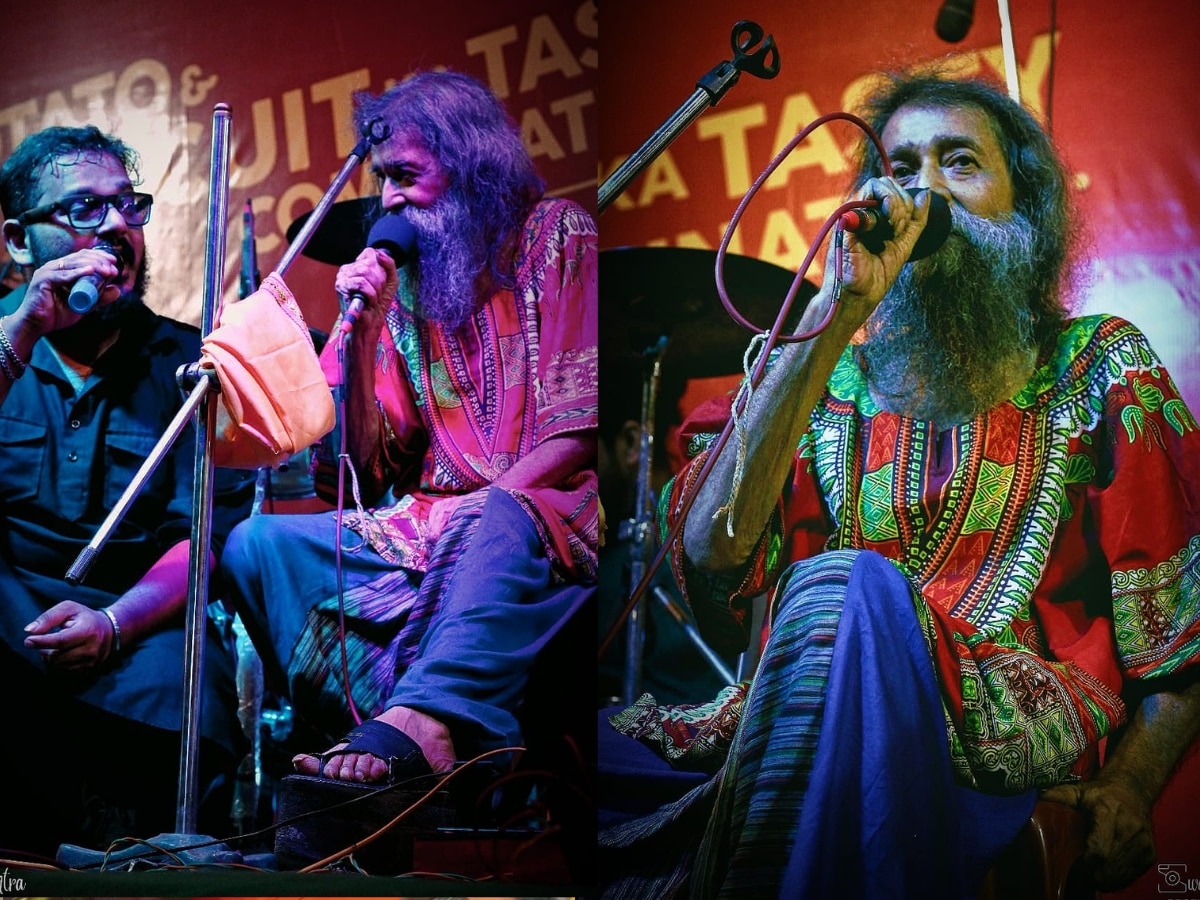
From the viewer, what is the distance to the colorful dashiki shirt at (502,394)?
3029 millimetres

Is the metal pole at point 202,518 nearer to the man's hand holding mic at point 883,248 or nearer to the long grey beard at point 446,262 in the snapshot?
the long grey beard at point 446,262

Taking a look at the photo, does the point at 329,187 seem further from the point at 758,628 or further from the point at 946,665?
the point at 946,665

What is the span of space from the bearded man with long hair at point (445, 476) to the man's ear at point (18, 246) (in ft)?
2.40

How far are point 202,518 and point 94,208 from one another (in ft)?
2.62

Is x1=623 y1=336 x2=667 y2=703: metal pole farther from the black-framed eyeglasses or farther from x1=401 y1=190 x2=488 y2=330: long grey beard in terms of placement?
the black-framed eyeglasses

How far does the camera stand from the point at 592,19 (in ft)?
10.7

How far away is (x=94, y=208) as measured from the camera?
3068 mm

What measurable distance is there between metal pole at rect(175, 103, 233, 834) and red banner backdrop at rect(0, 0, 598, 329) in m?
0.08

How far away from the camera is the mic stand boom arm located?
3.19 meters

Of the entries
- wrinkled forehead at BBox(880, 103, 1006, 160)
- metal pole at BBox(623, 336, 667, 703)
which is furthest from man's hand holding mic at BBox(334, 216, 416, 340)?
wrinkled forehead at BBox(880, 103, 1006, 160)

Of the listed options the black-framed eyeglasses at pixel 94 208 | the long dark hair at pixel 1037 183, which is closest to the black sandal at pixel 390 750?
the black-framed eyeglasses at pixel 94 208

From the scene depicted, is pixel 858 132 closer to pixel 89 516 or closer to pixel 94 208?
pixel 94 208

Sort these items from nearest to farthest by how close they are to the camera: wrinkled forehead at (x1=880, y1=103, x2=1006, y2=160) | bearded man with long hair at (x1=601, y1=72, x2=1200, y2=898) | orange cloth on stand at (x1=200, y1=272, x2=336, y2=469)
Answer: bearded man with long hair at (x1=601, y1=72, x2=1200, y2=898), orange cloth on stand at (x1=200, y1=272, x2=336, y2=469), wrinkled forehead at (x1=880, y1=103, x2=1006, y2=160)

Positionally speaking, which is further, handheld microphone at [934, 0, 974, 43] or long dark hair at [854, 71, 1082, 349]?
handheld microphone at [934, 0, 974, 43]
